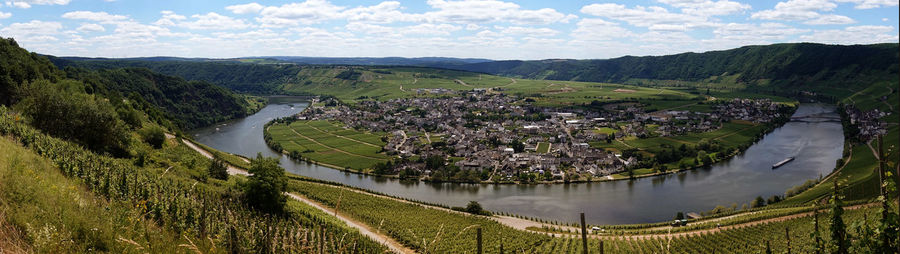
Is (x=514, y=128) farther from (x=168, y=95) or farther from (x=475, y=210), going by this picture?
(x=168, y=95)

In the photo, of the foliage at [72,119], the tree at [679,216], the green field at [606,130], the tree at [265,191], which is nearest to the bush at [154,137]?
the foliage at [72,119]

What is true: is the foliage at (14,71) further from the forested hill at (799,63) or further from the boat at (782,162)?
the forested hill at (799,63)

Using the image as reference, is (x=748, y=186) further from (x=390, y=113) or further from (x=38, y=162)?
(x=390, y=113)

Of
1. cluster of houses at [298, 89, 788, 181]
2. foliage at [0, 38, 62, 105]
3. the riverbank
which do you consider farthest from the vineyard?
cluster of houses at [298, 89, 788, 181]

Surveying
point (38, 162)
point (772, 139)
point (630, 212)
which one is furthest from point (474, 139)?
point (38, 162)

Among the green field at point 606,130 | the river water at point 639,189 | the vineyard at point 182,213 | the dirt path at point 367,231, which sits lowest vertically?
the river water at point 639,189

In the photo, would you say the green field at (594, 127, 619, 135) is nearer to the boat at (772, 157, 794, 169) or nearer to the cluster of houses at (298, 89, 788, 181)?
the cluster of houses at (298, 89, 788, 181)
